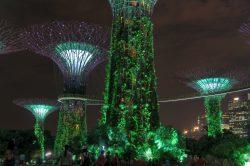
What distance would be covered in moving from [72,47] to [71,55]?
994 millimetres

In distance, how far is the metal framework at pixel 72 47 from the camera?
4131 centimetres

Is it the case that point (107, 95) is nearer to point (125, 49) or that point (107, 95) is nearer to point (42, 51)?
point (125, 49)

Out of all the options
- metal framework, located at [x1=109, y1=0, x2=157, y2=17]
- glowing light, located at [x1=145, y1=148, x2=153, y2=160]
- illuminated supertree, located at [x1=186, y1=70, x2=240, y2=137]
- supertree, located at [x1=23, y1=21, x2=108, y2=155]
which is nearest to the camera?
glowing light, located at [x1=145, y1=148, x2=153, y2=160]

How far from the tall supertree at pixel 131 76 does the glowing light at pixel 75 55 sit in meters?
11.4

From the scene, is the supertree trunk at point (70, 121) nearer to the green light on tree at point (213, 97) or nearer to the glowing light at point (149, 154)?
the green light on tree at point (213, 97)

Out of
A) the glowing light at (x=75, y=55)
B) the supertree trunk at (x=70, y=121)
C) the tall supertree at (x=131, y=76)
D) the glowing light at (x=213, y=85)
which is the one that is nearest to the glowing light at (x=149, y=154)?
the tall supertree at (x=131, y=76)

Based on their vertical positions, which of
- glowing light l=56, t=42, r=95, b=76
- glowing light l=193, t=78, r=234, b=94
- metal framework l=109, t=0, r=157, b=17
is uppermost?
metal framework l=109, t=0, r=157, b=17

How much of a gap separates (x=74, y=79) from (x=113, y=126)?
16233 mm

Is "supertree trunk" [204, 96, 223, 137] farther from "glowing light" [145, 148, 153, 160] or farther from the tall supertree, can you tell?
"glowing light" [145, 148, 153, 160]

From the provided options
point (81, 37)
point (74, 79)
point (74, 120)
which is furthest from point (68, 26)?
point (74, 120)

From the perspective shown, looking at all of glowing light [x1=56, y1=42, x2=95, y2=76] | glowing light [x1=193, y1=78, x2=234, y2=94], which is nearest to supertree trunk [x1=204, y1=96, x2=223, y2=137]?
glowing light [x1=193, y1=78, x2=234, y2=94]

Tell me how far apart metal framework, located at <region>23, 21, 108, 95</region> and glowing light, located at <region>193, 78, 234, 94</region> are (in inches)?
647

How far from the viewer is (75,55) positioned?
4381 cm

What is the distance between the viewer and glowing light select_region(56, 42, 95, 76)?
43188 mm
